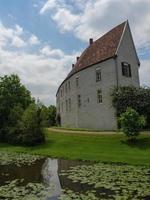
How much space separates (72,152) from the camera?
85.6 feet

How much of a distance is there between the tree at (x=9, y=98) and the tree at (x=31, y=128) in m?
4.91

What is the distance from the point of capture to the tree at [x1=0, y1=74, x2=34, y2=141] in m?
39.3

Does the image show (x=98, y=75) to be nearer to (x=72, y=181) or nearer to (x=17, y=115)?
(x=17, y=115)

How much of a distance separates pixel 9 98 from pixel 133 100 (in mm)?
15993

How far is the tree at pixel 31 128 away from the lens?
3334 centimetres

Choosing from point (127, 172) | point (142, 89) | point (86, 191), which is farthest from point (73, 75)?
point (86, 191)

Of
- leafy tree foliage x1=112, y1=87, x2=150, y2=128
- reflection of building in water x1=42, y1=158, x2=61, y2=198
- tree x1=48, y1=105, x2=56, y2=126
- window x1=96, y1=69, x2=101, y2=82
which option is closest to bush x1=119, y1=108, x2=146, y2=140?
leafy tree foliage x1=112, y1=87, x2=150, y2=128

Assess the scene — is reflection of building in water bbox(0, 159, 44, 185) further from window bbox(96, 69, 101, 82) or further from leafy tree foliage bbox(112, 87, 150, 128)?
window bbox(96, 69, 101, 82)

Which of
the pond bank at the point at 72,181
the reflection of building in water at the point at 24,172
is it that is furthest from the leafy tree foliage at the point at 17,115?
the pond bank at the point at 72,181

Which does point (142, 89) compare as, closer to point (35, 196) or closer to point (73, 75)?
point (73, 75)

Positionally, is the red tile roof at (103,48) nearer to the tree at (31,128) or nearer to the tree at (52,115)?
the tree at (31,128)

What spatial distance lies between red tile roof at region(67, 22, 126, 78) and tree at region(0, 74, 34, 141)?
9.24m

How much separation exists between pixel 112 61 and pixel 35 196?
28209 millimetres

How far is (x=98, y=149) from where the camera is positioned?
26.2 meters
